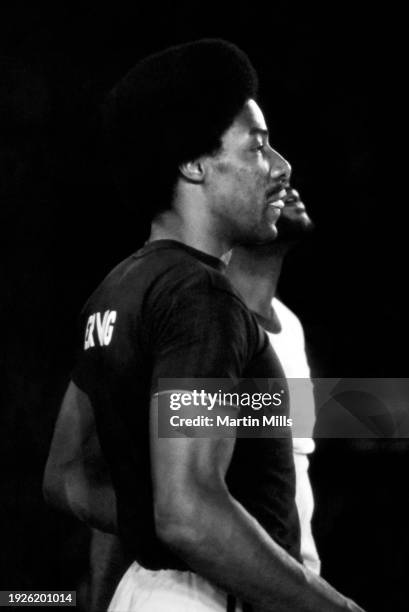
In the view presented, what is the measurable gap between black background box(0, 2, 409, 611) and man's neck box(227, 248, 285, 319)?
38 cm

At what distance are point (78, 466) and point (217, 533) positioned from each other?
458mm

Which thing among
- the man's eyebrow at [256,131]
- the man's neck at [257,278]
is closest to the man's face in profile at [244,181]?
the man's eyebrow at [256,131]

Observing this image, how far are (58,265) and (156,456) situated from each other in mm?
1452

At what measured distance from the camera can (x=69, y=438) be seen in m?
1.44

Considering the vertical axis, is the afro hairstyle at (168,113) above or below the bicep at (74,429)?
above

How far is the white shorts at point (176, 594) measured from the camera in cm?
121

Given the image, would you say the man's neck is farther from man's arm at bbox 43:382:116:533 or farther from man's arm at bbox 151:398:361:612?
man's arm at bbox 151:398:361:612

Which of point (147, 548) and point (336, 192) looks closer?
point (147, 548)

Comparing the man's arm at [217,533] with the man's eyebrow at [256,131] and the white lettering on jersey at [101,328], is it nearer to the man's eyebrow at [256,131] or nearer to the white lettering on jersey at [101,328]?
the white lettering on jersey at [101,328]

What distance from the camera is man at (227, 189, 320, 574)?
2.16 m

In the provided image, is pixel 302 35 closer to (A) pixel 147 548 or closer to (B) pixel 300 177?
(B) pixel 300 177

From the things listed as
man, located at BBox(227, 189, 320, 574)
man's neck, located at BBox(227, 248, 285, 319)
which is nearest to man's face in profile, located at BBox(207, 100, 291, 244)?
man, located at BBox(227, 189, 320, 574)

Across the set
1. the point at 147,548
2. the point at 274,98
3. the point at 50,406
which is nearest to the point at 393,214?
the point at 274,98

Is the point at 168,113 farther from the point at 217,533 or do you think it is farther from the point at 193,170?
the point at 217,533
